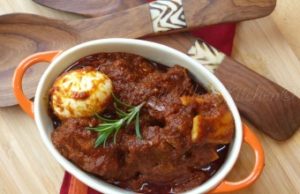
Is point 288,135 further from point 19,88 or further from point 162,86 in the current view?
point 19,88

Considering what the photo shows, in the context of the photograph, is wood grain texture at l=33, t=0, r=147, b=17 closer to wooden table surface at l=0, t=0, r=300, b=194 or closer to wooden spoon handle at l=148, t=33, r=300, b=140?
wooden table surface at l=0, t=0, r=300, b=194

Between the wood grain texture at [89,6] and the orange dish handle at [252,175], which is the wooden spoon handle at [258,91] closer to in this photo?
the orange dish handle at [252,175]

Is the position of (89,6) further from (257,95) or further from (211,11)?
(257,95)

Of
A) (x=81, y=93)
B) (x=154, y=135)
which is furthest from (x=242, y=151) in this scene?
(x=81, y=93)

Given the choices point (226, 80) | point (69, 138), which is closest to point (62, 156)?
point (69, 138)

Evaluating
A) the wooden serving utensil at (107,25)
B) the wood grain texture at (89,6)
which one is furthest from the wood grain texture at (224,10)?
the wood grain texture at (89,6)

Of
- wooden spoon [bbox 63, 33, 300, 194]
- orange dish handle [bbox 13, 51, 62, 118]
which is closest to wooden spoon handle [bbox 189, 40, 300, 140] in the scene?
wooden spoon [bbox 63, 33, 300, 194]

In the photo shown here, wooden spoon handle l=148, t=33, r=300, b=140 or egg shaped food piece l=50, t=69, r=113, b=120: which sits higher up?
egg shaped food piece l=50, t=69, r=113, b=120
